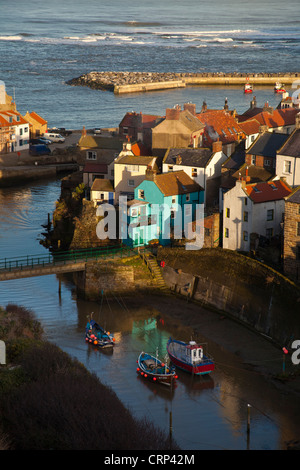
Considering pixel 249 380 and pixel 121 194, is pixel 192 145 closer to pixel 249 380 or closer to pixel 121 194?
pixel 121 194

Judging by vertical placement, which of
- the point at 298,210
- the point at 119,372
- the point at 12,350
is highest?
the point at 298,210

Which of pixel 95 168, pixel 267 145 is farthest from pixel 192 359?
pixel 95 168

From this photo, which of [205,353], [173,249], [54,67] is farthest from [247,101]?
[205,353]

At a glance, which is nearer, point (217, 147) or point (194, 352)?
point (194, 352)

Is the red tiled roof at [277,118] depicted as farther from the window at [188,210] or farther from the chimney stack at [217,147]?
the window at [188,210]

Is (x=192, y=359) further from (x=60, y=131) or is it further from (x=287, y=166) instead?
(x=60, y=131)

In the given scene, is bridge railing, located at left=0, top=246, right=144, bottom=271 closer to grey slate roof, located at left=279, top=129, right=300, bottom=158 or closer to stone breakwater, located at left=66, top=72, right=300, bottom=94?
grey slate roof, located at left=279, top=129, right=300, bottom=158
